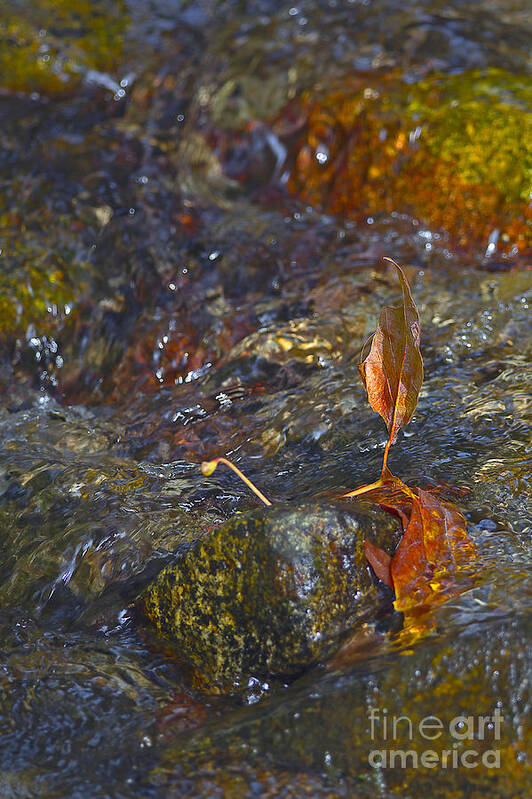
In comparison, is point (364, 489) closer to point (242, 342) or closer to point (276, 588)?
point (276, 588)

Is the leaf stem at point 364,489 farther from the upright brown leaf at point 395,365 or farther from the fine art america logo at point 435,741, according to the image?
the fine art america logo at point 435,741

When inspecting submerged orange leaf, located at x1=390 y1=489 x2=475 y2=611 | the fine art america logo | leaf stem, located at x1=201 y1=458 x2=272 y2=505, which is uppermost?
leaf stem, located at x1=201 y1=458 x2=272 y2=505

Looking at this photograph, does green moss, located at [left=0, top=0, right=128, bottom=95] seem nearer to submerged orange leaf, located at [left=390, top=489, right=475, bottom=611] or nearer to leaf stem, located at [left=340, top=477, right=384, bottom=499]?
leaf stem, located at [left=340, top=477, right=384, bottom=499]

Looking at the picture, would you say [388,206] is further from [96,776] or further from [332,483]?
[96,776]

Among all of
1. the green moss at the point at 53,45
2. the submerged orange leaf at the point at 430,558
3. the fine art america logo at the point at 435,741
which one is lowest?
the fine art america logo at the point at 435,741

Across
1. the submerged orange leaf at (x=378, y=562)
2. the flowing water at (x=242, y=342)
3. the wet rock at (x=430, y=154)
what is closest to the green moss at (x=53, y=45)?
the flowing water at (x=242, y=342)

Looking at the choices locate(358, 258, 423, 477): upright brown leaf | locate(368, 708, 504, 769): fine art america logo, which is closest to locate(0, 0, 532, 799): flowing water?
locate(368, 708, 504, 769): fine art america logo

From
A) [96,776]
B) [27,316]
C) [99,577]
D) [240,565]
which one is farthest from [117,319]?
[96,776]

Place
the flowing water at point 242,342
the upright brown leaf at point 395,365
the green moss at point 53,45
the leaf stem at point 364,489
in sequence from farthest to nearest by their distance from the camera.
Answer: the green moss at point 53,45
the leaf stem at point 364,489
the upright brown leaf at point 395,365
the flowing water at point 242,342
